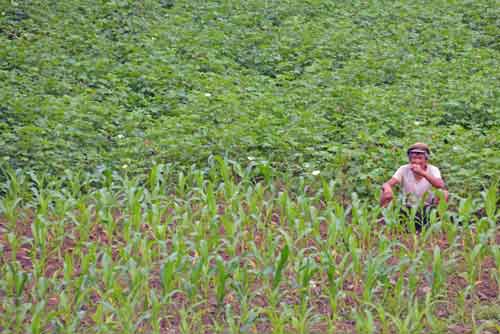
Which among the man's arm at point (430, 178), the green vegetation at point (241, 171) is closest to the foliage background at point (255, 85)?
the green vegetation at point (241, 171)

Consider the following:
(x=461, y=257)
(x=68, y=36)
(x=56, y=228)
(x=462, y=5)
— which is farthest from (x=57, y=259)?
(x=462, y=5)

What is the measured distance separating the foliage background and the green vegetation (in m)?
0.03

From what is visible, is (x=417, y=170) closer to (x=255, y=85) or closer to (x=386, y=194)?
(x=386, y=194)

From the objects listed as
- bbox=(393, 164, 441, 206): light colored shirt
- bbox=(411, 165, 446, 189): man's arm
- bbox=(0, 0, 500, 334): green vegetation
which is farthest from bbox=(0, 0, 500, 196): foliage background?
bbox=(411, 165, 446, 189): man's arm

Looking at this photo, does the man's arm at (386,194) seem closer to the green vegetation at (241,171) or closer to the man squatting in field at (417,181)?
the man squatting in field at (417,181)

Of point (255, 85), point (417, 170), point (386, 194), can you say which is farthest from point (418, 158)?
point (255, 85)

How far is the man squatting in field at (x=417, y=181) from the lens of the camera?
7457 millimetres

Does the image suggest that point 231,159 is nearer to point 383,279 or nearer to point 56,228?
point 56,228

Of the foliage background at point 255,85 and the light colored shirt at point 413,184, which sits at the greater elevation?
the light colored shirt at point 413,184

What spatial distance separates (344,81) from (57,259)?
5690mm

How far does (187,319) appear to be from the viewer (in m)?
5.79

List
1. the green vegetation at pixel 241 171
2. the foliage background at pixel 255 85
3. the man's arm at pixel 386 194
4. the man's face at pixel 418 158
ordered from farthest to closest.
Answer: the foliage background at pixel 255 85, the man's face at pixel 418 158, the man's arm at pixel 386 194, the green vegetation at pixel 241 171

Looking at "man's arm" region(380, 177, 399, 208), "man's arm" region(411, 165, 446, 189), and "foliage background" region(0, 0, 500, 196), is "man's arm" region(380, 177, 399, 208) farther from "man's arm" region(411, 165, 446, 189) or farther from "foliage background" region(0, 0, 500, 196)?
"foliage background" region(0, 0, 500, 196)

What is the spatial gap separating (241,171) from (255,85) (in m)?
3.38
